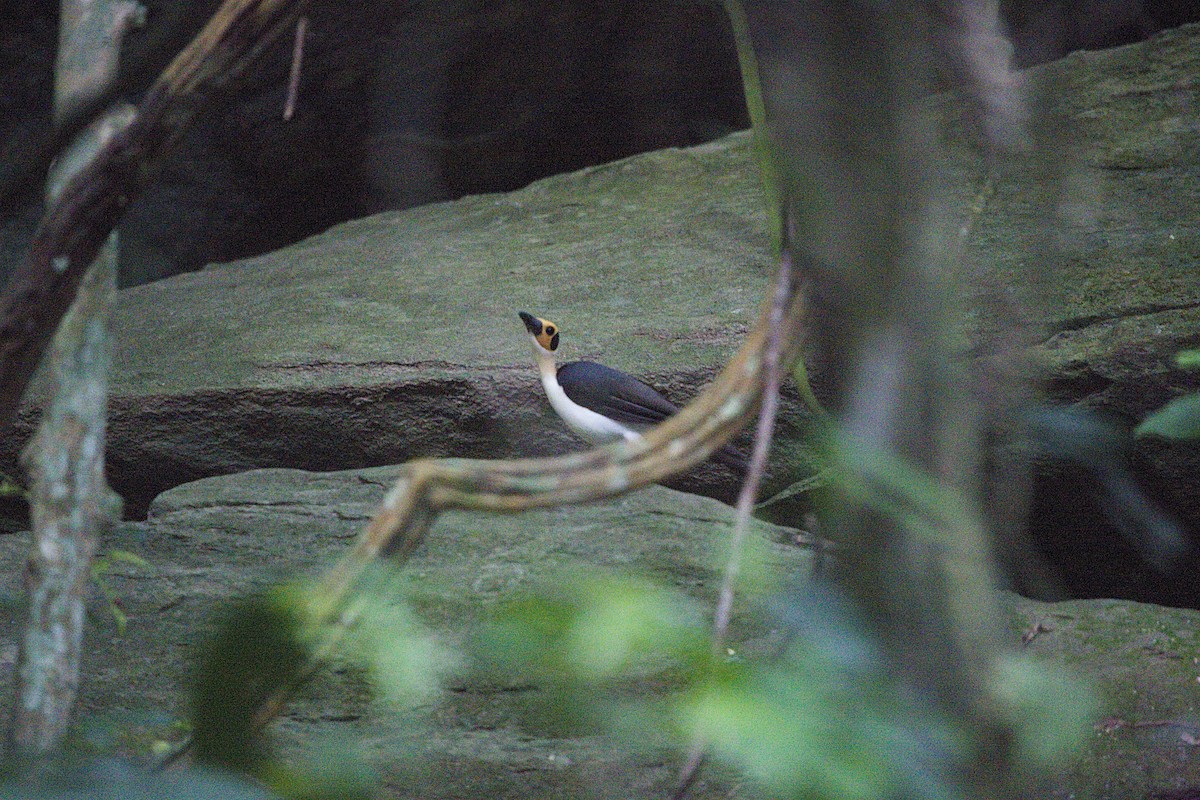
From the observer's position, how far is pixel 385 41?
5.52m

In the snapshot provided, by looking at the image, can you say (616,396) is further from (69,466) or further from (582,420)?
(69,466)

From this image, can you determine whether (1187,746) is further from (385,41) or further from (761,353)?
(385,41)

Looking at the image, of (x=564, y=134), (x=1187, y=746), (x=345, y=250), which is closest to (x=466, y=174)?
(x=564, y=134)

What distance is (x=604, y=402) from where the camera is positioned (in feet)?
12.3

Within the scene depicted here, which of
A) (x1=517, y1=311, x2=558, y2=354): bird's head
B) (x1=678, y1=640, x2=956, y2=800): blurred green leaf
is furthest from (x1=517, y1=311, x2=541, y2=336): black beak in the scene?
(x1=678, y1=640, x2=956, y2=800): blurred green leaf

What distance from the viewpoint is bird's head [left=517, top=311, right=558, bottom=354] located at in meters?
3.90

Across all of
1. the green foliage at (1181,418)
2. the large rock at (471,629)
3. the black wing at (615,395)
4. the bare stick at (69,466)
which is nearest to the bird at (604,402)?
the black wing at (615,395)

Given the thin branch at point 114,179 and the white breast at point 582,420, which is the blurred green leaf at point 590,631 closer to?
the thin branch at point 114,179

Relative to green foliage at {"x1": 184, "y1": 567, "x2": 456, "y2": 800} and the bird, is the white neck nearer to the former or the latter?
the bird

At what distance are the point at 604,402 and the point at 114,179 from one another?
247 cm

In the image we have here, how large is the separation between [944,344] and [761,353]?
12.6 inches

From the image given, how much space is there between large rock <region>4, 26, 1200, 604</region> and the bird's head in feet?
0.33

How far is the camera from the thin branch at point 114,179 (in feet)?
4.46

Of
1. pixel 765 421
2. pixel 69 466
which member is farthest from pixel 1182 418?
pixel 69 466
